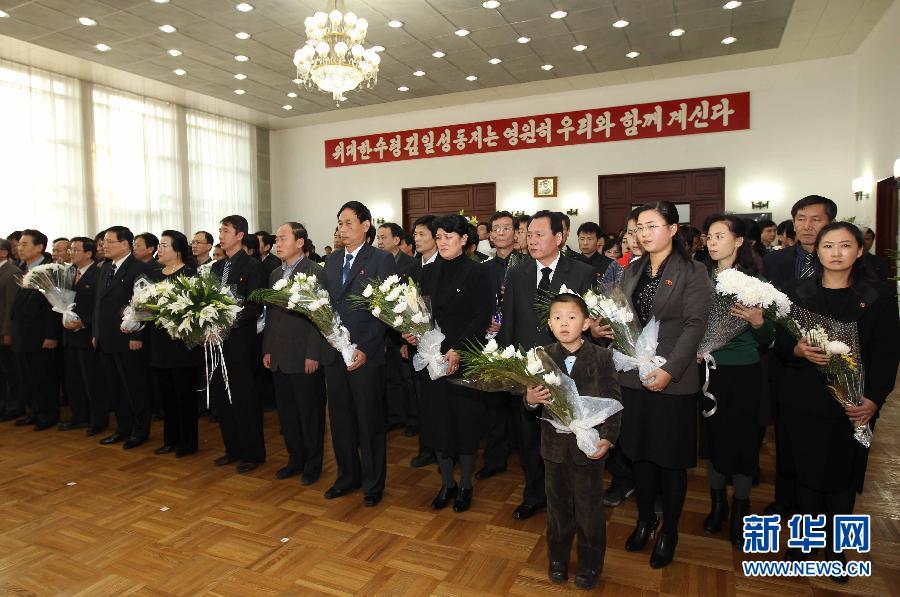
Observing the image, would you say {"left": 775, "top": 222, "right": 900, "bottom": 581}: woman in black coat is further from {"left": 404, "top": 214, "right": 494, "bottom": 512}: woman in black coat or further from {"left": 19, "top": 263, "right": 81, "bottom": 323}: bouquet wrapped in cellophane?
{"left": 19, "top": 263, "right": 81, "bottom": 323}: bouquet wrapped in cellophane

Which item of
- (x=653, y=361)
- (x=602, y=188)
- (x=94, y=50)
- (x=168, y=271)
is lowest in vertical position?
(x=653, y=361)

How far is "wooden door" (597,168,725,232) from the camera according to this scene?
10.2 metres

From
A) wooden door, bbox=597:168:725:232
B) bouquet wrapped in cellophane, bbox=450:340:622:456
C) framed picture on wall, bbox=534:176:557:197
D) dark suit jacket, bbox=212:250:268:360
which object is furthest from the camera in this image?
framed picture on wall, bbox=534:176:557:197

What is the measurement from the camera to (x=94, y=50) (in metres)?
8.30

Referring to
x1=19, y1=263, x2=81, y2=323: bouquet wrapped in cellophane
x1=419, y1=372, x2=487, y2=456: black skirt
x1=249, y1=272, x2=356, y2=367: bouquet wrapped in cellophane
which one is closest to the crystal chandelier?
x1=19, y1=263, x2=81, y2=323: bouquet wrapped in cellophane

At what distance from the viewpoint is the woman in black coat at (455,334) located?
3020 mm

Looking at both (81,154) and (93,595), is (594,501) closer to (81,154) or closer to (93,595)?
(93,595)

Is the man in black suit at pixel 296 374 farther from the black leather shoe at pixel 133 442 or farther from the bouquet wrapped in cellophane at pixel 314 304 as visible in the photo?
the black leather shoe at pixel 133 442

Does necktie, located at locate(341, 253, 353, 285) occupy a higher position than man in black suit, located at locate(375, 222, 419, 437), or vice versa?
necktie, located at locate(341, 253, 353, 285)

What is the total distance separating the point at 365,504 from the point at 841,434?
232 centimetres

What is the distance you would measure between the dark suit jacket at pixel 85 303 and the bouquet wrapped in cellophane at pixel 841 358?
15.7ft

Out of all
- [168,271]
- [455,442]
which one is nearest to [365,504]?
[455,442]

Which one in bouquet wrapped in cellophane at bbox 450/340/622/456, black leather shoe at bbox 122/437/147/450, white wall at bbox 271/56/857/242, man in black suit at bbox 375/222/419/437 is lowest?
black leather shoe at bbox 122/437/147/450

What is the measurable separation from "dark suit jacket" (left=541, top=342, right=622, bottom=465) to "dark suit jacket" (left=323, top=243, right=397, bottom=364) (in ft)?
4.18
